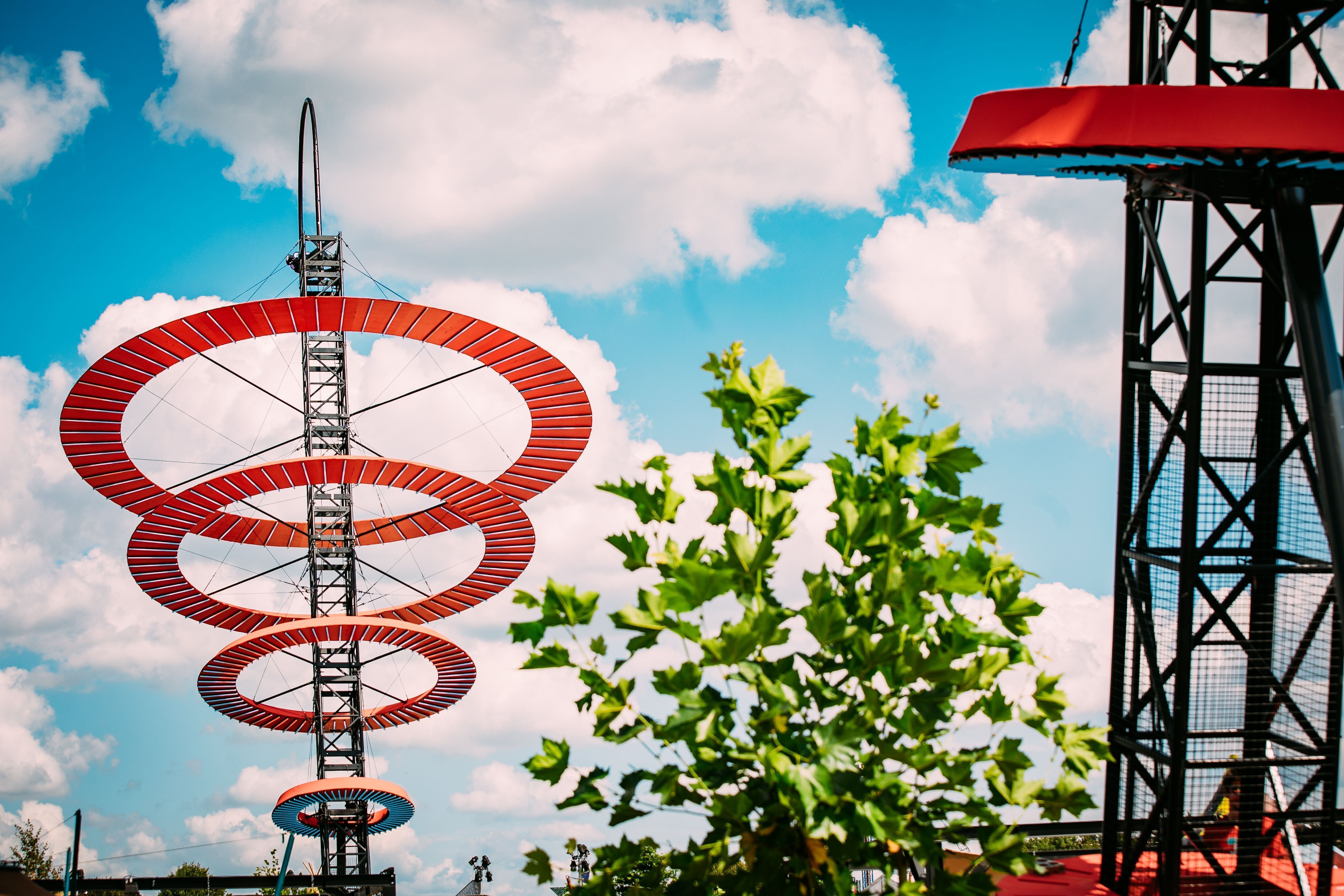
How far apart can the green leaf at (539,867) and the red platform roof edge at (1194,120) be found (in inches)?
244

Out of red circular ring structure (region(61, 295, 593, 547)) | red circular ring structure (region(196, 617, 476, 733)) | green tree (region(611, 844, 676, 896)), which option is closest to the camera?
green tree (region(611, 844, 676, 896))

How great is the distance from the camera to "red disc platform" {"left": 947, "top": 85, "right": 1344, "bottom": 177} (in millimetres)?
7680

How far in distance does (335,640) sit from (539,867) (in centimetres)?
1920

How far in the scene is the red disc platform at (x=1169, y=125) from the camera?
7.68 m

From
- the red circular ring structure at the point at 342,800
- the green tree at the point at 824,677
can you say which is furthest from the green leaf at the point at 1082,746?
the red circular ring structure at the point at 342,800

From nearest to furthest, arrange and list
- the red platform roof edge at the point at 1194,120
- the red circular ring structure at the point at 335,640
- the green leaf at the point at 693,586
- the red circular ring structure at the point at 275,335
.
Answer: the green leaf at the point at 693,586 → the red platform roof edge at the point at 1194,120 → the red circular ring structure at the point at 275,335 → the red circular ring structure at the point at 335,640

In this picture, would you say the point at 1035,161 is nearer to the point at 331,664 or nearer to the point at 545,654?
the point at 545,654

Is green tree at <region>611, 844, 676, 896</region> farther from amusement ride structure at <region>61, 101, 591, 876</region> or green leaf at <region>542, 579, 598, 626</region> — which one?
amusement ride structure at <region>61, 101, 591, 876</region>

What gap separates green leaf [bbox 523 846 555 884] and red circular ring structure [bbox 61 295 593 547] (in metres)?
13.9

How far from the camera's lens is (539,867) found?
13.2ft

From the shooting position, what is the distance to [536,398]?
19828 mm

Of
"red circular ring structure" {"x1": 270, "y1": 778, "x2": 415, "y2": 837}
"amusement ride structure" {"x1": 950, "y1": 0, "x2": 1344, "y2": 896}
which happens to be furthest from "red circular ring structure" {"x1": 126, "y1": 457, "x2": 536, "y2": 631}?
"amusement ride structure" {"x1": 950, "y1": 0, "x2": 1344, "y2": 896}

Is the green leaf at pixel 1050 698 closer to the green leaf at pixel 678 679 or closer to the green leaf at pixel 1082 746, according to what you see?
the green leaf at pixel 1082 746

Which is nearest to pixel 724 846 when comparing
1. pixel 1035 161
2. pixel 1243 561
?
pixel 1035 161
